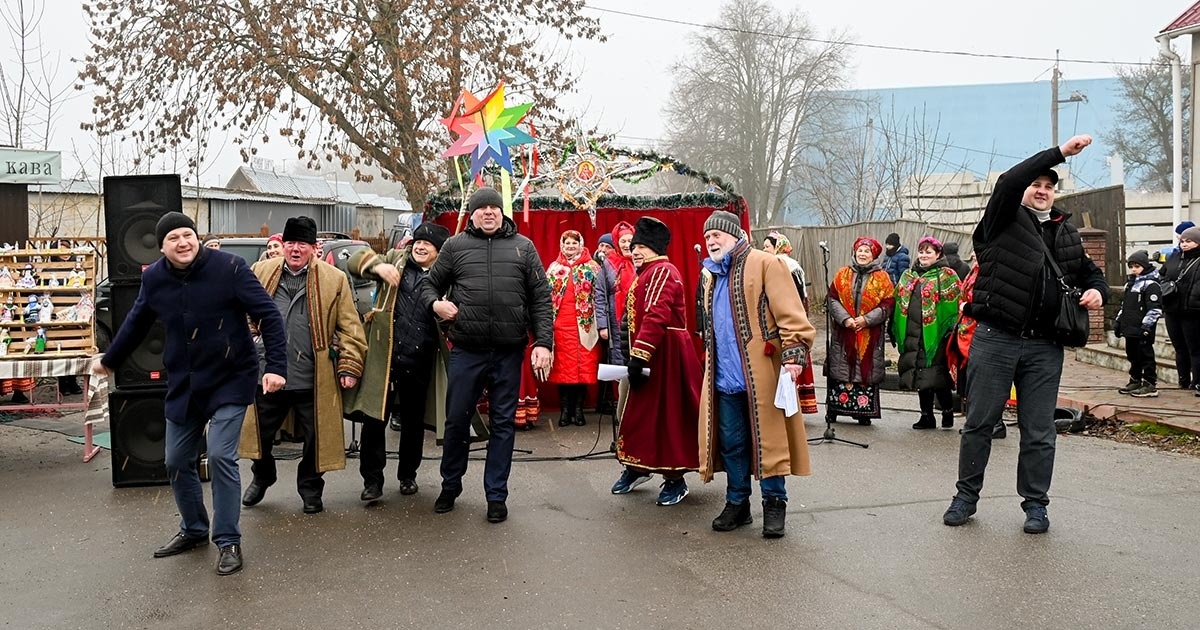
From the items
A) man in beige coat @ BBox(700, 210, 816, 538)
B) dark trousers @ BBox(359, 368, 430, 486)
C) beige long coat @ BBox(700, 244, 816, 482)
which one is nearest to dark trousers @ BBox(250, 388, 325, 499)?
dark trousers @ BBox(359, 368, 430, 486)

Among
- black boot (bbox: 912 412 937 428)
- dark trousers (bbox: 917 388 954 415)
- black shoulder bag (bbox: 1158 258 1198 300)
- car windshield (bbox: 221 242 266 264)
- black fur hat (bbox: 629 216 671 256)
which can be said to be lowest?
black boot (bbox: 912 412 937 428)

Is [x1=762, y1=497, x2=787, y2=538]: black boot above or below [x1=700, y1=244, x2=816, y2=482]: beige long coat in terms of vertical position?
below

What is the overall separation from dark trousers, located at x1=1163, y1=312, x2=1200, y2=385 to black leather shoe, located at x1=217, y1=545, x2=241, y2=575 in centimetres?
953

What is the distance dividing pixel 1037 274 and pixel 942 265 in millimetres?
4002

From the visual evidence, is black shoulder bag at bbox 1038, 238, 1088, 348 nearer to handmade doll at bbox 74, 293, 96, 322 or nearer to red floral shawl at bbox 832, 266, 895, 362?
red floral shawl at bbox 832, 266, 895, 362

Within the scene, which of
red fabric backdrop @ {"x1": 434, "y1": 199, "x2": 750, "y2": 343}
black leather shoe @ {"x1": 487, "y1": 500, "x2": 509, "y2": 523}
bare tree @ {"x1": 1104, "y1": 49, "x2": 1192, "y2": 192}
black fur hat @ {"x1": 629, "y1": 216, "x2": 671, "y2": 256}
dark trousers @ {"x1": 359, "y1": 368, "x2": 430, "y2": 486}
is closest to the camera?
black leather shoe @ {"x1": 487, "y1": 500, "x2": 509, "y2": 523}

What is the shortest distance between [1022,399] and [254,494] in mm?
4758

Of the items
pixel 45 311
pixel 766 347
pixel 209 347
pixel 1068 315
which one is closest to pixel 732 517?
pixel 766 347

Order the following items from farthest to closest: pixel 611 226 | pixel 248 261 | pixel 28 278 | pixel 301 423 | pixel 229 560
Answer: pixel 248 261 → pixel 611 226 → pixel 28 278 → pixel 301 423 → pixel 229 560

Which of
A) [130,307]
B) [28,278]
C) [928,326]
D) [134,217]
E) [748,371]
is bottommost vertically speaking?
[748,371]

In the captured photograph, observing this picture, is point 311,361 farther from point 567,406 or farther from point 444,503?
point 567,406

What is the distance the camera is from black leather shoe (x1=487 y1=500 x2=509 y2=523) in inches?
246

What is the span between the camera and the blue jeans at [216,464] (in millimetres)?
5375

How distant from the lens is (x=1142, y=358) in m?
11.0
